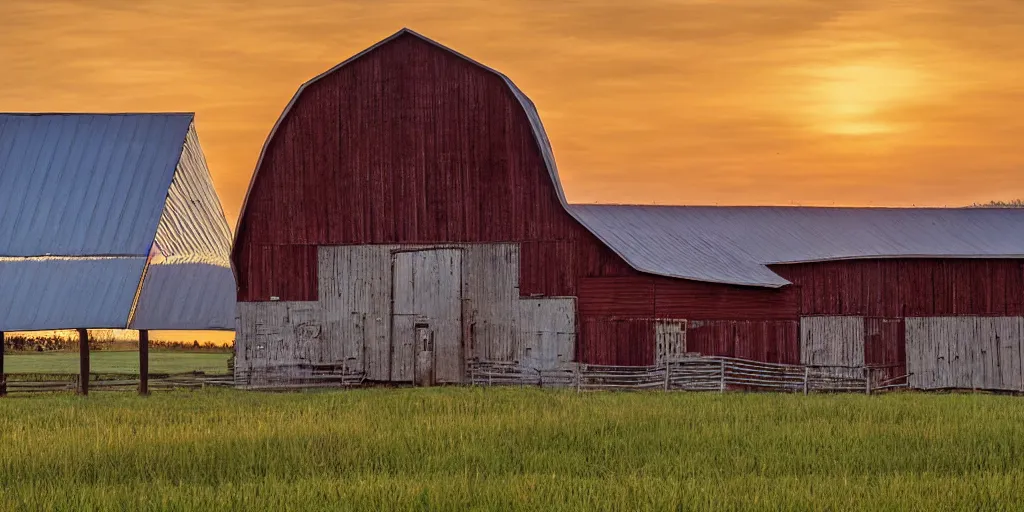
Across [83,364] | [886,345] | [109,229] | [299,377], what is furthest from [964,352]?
[109,229]

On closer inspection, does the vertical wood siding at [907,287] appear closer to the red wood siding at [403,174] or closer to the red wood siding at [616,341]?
the red wood siding at [616,341]

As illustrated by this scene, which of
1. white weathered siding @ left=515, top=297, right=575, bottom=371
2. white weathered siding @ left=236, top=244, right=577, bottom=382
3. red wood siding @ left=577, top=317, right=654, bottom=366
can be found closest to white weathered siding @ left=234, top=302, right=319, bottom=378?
white weathered siding @ left=236, top=244, right=577, bottom=382

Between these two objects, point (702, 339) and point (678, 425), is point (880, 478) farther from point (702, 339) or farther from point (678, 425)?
point (702, 339)

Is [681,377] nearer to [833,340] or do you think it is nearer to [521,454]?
[833,340]

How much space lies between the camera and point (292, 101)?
40844 mm

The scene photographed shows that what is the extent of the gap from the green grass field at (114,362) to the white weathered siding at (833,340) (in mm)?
21252

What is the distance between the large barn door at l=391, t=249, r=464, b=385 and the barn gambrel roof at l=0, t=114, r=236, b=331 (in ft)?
18.3

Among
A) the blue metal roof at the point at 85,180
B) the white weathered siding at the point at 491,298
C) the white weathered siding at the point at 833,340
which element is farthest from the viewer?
the blue metal roof at the point at 85,180

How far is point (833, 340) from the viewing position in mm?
42562

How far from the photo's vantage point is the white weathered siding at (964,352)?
4300cm

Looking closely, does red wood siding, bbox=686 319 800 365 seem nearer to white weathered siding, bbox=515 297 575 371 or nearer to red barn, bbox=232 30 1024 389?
red barn, bbox=232 30 1024 389

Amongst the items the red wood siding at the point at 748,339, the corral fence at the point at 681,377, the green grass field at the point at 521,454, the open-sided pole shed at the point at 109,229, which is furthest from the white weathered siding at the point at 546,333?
the open-sided pole shed at the point at 109,229

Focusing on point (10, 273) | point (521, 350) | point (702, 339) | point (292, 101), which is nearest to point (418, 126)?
point (292, 101)

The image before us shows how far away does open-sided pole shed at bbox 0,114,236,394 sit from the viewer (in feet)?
136
